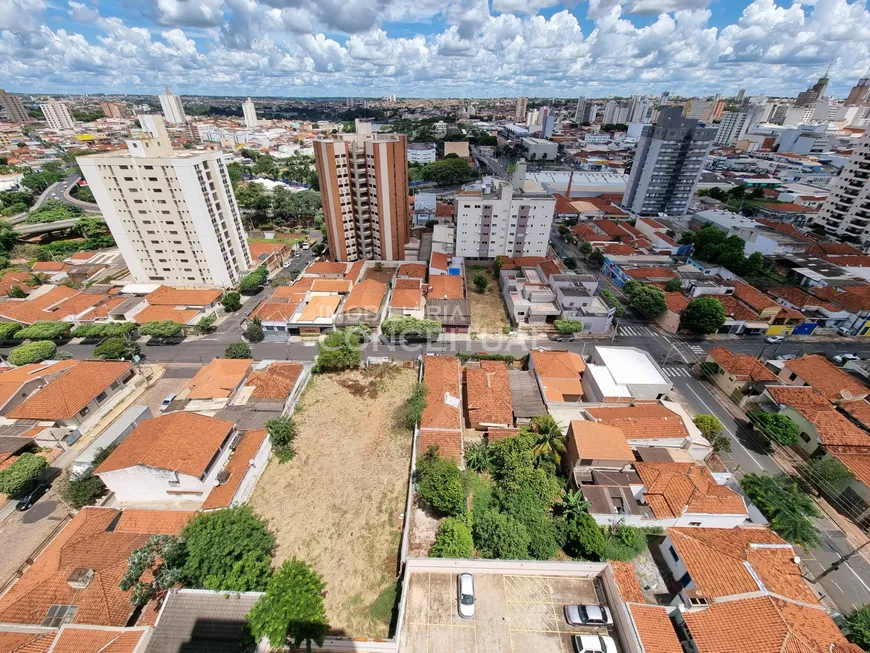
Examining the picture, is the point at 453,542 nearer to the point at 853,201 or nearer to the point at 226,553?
the point at 226,553

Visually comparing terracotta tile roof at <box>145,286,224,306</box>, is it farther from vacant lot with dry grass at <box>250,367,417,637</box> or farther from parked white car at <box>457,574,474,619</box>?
parked white car at <box>457,574,474,619</box>

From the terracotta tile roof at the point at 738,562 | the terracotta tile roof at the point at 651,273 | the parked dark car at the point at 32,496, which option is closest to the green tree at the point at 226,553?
the parked dark car at the point at 32,496

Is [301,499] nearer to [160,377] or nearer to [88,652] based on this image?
[88,652]

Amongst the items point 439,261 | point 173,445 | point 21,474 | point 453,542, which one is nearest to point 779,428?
point 453,542

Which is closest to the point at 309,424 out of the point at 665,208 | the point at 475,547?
the point at 475,547

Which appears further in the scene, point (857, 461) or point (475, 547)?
point (857, 461)

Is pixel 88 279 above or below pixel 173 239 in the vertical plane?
below

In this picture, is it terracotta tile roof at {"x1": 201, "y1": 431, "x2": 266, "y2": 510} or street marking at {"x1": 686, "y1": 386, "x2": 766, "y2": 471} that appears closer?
terracotta tile roof at {"x1": 201, "y1": 431, "x2": 266, "y2": 510}

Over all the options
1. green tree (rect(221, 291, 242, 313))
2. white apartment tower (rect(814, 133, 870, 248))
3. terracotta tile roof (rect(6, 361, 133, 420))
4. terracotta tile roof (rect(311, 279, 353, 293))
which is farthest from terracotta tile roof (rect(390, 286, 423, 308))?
white apartment tower (rect(814, 133, 870, 248))
